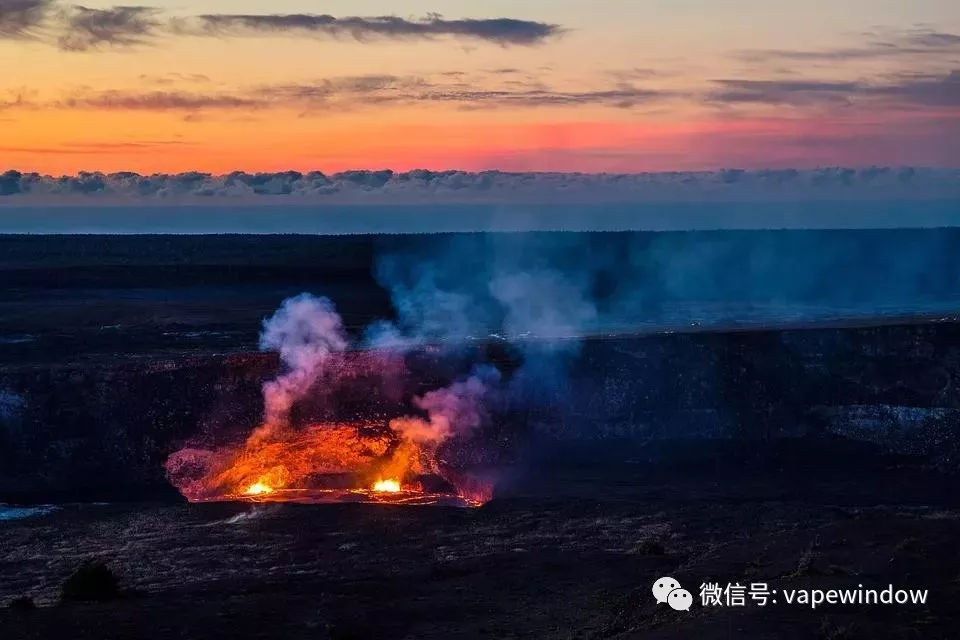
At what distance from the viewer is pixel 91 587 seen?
24.8 m

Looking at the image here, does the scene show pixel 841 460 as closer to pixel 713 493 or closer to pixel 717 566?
pixel 713 493

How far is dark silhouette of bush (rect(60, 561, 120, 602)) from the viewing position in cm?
2467

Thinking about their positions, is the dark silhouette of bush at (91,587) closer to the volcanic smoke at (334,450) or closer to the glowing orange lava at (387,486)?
the volcanic smoke at (334,450)

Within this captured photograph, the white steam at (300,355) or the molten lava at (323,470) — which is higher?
the white steam at (300,355)

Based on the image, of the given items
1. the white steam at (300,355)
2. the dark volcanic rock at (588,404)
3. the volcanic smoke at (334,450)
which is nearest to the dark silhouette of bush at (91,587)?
the volcanic smoke at (334,450)

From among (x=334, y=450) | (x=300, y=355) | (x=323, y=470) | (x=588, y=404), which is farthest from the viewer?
A: (x=588, y=404)

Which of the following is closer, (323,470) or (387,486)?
(387,486)

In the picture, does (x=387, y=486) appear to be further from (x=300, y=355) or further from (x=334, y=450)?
(x=300, y=355)

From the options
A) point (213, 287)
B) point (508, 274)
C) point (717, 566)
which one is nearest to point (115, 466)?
point (717, 566)

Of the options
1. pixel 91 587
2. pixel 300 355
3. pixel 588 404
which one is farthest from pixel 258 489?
pixel 588 404

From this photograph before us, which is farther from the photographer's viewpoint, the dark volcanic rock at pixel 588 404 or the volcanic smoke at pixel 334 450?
the dark volcanic rock at pixel 588 404

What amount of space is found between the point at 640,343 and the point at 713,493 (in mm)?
13737

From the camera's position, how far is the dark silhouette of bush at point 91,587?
24.7 meters

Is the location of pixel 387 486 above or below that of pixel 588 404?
below
